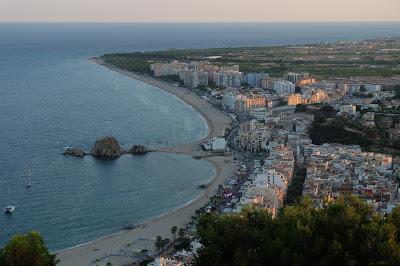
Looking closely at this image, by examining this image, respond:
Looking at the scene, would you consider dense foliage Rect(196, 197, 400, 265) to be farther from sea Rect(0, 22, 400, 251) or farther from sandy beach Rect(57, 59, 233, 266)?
sea Rect(0, 22, 400, 251)

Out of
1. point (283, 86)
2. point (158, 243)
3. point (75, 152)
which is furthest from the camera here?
point (283, 86)

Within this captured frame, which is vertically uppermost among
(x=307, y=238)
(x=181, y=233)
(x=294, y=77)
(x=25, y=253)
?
(x=307, y=238)

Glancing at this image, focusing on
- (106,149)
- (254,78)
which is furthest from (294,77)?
(106,149)

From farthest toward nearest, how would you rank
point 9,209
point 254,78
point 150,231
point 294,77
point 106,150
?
point 254,78 < point 294,77 < point 106,150 < point 9,209 < point 150,231

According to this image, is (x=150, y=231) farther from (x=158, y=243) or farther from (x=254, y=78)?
(x=254, y=78)

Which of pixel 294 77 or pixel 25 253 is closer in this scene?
pixel 25 253

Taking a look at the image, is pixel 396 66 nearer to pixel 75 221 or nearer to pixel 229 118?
pixel 229 118

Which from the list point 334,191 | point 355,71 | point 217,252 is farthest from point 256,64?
point 217,252

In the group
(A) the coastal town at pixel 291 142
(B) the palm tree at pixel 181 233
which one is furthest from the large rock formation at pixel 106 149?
→ (B) the palm tree at pixel 181 233
